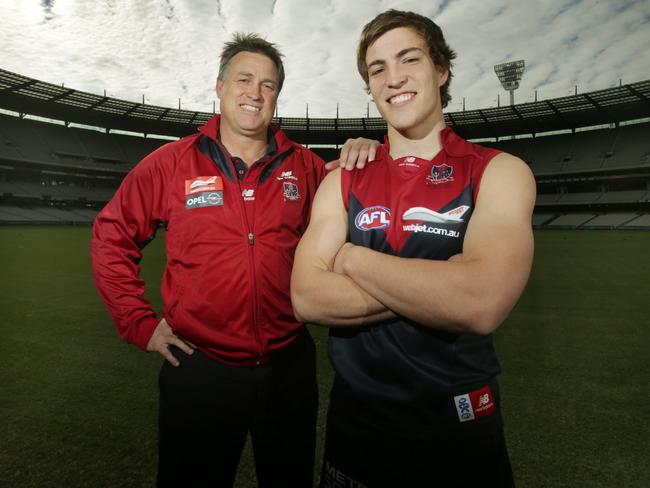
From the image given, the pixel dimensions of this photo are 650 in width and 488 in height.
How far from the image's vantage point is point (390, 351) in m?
1.60

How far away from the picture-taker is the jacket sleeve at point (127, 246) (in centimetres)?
240

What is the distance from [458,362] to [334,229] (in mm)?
760

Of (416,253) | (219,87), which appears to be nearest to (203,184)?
(219,87)

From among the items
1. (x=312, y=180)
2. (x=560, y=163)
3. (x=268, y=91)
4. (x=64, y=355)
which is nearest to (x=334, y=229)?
(x=312, y=180)

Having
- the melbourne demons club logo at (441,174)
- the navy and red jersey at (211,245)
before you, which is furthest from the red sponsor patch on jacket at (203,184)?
the melbourne demons club logo at (441,174)

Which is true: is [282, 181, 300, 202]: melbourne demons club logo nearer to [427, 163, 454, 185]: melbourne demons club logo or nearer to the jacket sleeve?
the jacket sleeve

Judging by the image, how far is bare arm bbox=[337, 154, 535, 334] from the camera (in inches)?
56.1

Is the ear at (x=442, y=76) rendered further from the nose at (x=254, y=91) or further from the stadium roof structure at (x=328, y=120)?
the stadium roof structure at (x=328, y=120)

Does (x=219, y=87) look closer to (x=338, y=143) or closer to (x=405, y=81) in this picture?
(x=405, y=81)

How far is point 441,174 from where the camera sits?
1.73 metres

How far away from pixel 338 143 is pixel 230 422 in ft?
179

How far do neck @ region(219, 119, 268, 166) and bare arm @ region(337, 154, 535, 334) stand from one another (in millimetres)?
1285

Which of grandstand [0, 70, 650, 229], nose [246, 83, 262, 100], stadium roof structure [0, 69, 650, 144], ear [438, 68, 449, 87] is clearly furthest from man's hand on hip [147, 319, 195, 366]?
grandstand [0, 70, 650, 229]

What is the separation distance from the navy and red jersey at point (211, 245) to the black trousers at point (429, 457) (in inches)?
32.9
